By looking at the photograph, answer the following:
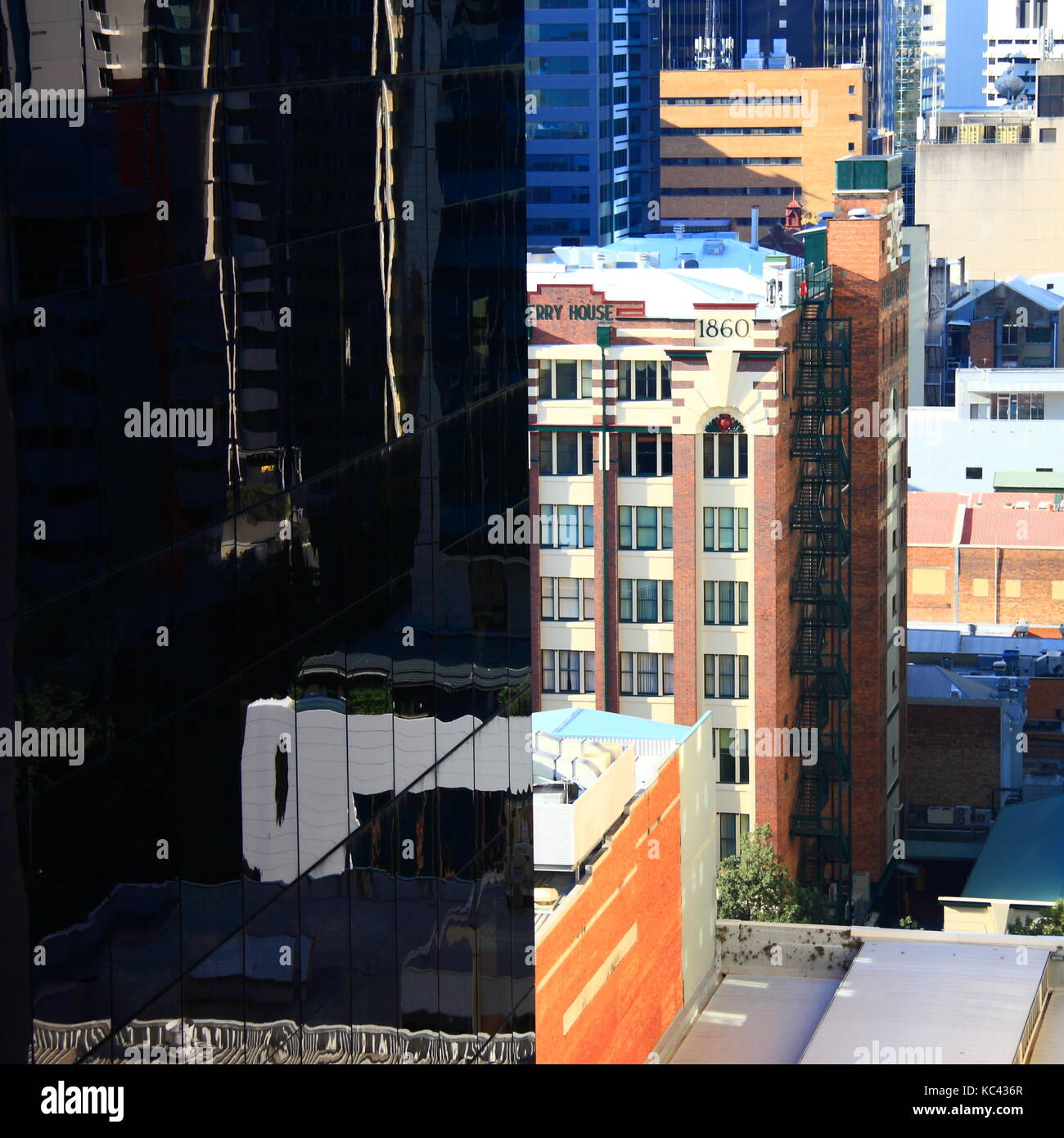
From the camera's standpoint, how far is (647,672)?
67.6 meters

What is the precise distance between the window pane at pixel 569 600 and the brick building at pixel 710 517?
6cm

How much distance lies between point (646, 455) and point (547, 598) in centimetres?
594

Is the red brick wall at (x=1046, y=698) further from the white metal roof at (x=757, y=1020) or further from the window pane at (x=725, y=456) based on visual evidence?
the white metal roof at (x=757, y=1020)

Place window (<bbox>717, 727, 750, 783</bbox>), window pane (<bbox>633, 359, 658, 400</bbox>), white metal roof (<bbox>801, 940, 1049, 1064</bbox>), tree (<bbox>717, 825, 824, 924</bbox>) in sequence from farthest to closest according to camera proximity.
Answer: window (<bbox>717, 727, 750, 783</bbox>)
window pane (<bbox>633, 359, 658, 400</bbox>)
tree (<bbox>717, 825, 824, 924</bbox>)
white metal roof (<bbox>801, 940, 1049, 1064</bbox>)

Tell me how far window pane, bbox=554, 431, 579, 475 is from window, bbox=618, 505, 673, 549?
219cm

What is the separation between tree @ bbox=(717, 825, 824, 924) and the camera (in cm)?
6262

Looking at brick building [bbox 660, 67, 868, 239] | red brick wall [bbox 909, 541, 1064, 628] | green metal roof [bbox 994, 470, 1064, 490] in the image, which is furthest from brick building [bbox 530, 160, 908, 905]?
brick building [bbox 660, 67, 868, 239]

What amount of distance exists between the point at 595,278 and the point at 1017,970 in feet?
97.2

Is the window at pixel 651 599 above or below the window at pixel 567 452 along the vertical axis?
below

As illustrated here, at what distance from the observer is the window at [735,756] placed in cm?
6706

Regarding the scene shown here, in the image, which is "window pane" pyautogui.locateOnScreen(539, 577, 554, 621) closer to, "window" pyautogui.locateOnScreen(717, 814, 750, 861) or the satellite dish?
"window" pyautogui.locateOnScreen(717, 814, 750, 861)

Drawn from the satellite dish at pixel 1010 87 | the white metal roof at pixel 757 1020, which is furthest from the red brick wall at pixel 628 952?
the satellite dish at pixel 1010 87

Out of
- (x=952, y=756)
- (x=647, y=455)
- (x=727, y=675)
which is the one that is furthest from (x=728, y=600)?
(x=952, y=756)

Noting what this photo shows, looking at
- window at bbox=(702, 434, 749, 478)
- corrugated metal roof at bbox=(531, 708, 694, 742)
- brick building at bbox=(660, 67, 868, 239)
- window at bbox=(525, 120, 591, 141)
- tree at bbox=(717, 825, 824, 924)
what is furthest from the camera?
brick building at bbox=(660, 67, 868, 239)
